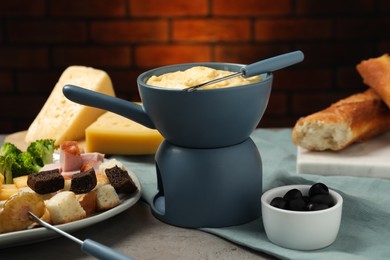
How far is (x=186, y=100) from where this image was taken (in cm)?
106

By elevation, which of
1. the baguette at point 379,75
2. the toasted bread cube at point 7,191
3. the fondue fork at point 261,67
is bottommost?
the toasted bread cube at point 7,191

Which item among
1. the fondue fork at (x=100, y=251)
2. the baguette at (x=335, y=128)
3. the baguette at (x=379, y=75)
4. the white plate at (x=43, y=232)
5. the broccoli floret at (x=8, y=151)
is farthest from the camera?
the baguette at (x=379, y=75)

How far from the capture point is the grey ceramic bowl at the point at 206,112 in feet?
3.47

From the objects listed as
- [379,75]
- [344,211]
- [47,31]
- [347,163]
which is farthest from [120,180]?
[47,31]

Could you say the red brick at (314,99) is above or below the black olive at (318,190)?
below

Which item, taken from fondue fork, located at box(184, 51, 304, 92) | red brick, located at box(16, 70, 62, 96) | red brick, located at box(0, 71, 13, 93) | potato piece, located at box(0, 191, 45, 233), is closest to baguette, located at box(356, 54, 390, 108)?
fondue fork, located at box(184, 51, 304, 92)

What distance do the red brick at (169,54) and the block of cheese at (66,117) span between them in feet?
3.01

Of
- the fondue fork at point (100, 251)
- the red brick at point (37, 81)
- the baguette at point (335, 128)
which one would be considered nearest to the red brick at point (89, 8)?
the red brick at point (37, 81)

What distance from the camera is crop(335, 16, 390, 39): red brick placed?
8.70 ft

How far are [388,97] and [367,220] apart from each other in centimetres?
49

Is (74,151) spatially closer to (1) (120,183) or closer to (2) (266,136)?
(1) (120,183)

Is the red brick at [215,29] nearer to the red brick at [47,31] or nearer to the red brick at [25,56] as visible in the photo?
the red brick at [47,31]

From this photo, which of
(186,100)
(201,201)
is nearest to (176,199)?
(201,201)

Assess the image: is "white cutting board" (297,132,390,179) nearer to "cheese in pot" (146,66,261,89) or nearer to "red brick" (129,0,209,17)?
"cheese in pot" (146,66,261,89)
